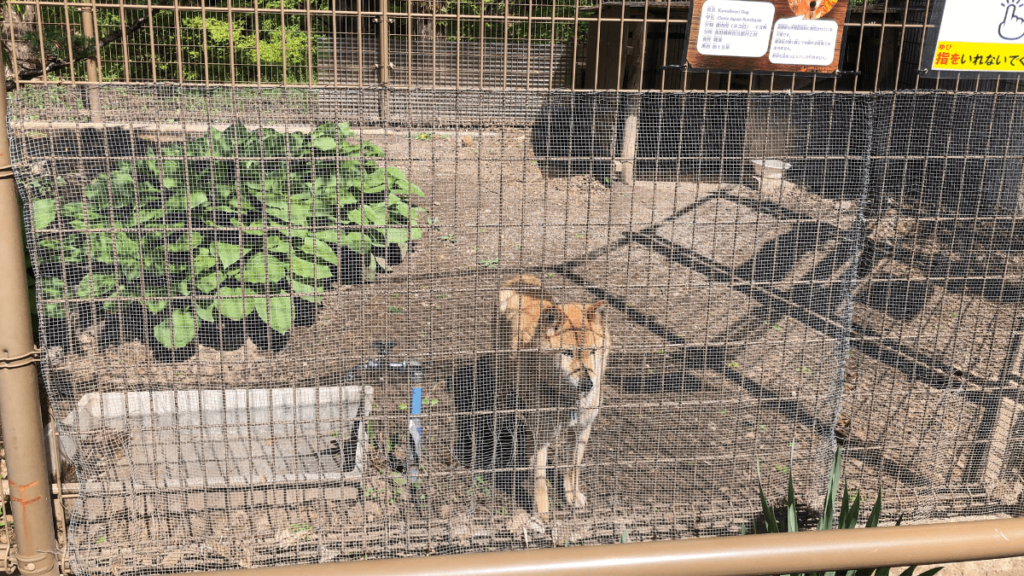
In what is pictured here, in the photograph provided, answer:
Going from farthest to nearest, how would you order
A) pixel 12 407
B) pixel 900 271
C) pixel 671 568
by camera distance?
pixel 900 271
pixel 12 407
pixel 671 568

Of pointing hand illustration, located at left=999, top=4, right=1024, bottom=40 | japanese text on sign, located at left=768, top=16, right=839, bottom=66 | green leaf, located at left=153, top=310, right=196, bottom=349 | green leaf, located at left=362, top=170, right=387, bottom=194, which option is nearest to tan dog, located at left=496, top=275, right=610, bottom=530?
japanese text on sign, located at left=768, top=16, right=839, bottom=66

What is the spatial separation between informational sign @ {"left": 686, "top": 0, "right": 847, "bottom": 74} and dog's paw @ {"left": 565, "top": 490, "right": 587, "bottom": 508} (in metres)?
2.19

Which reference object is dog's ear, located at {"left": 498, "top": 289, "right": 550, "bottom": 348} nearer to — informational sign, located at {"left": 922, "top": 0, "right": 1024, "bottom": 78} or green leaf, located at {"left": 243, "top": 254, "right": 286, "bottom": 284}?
green leaf, located at {"left": 243, "top": 254, "right": 286, "bottom": 284}

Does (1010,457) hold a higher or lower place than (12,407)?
lower

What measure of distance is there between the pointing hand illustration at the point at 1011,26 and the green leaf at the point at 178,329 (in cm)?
486

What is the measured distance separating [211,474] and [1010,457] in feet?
13.4

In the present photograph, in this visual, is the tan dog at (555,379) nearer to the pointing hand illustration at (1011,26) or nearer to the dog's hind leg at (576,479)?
the dog's hind leg at (576,479)

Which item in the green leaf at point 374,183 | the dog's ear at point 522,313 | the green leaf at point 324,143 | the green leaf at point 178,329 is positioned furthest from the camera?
the green leaf at point 374,183

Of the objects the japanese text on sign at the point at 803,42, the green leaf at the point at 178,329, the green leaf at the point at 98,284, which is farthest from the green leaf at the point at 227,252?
the japanese text on sign at the point at 803,42

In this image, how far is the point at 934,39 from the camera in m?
3.23

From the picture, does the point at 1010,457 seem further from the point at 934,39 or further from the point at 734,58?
the point at 734,58

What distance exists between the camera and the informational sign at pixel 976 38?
Result: 3.20 meters

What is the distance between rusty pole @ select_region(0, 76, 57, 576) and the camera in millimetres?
2574

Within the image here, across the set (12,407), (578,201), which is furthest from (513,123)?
(578,201)
